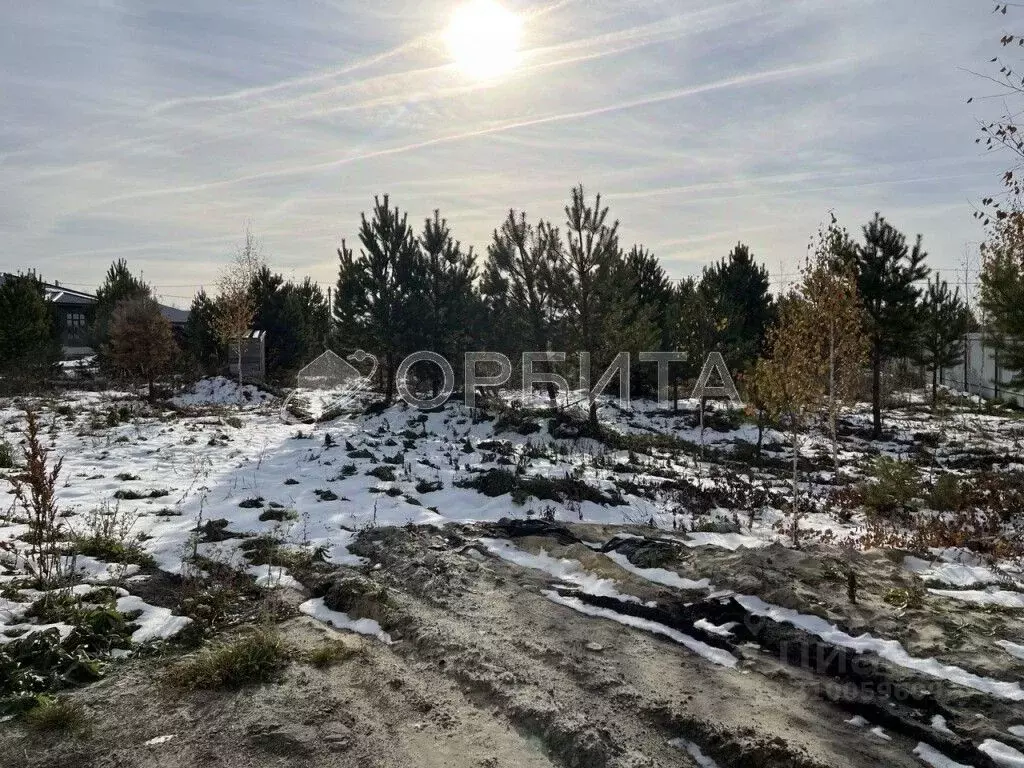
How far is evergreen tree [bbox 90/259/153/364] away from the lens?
108 ft

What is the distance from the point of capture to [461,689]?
4598 mm

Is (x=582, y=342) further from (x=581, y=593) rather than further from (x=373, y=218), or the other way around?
(x=581, y=593)

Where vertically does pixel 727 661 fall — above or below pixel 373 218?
below

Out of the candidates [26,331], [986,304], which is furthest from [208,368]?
[986,304]

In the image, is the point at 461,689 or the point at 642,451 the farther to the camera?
the point at 642,451

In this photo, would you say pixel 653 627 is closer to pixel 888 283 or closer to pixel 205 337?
pixel 888 283

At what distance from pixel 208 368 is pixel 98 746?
30050mm

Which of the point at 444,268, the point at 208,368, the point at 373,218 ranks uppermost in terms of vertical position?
the point at 373,218

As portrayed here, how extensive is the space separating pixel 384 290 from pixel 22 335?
15.9m

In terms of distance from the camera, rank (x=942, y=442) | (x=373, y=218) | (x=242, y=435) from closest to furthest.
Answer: (x=242, y=435)
(x=942, y=442)
(x=373, y=218)

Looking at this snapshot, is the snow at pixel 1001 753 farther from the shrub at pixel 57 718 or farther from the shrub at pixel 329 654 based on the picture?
the shrub at pixel 57 718

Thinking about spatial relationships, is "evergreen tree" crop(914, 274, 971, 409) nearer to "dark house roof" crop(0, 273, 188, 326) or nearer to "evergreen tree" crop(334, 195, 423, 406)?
"evergreen tree" crop(334, 195, 423, 406)

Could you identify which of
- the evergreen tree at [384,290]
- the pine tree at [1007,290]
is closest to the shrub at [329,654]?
the pine tree at [1007,290]

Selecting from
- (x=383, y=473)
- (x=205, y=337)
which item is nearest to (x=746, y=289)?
(x=383, y=473)
